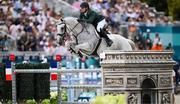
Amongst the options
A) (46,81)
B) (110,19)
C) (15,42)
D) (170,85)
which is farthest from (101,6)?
(170,85)

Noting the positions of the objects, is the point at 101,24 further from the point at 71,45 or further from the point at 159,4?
the point at 159,4

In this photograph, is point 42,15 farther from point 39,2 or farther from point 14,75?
point 14,75

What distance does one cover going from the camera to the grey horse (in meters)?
17.6

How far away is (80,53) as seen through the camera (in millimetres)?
18094

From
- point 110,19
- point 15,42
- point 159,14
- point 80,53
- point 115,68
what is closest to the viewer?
point 115,68

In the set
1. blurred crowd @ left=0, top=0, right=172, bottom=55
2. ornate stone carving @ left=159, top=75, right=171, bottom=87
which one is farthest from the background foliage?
ornate stone carving @ left=159, top=75, right=171, bottom=87

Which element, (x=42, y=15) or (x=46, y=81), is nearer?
(x=46, y=81)

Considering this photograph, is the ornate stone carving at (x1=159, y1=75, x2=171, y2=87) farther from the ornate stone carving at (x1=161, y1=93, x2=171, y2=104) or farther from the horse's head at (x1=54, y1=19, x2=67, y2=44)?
the horse's head at (x1=54, y1=19, x2=67, y2=44)

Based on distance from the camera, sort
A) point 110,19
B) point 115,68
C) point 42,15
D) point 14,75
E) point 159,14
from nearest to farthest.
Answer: point 115,68 → point 14,75 → point 42,15 → point 110,19 → point 159,14

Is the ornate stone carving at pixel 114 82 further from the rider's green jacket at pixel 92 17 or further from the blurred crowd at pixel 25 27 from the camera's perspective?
the blurred crowd at pixel 25 27

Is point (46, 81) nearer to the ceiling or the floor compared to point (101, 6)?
nearer to the floor

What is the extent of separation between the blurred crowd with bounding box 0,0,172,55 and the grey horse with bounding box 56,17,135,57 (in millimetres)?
8761

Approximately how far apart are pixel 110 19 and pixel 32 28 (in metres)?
4.64

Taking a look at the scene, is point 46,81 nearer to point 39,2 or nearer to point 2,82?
point 2,82
